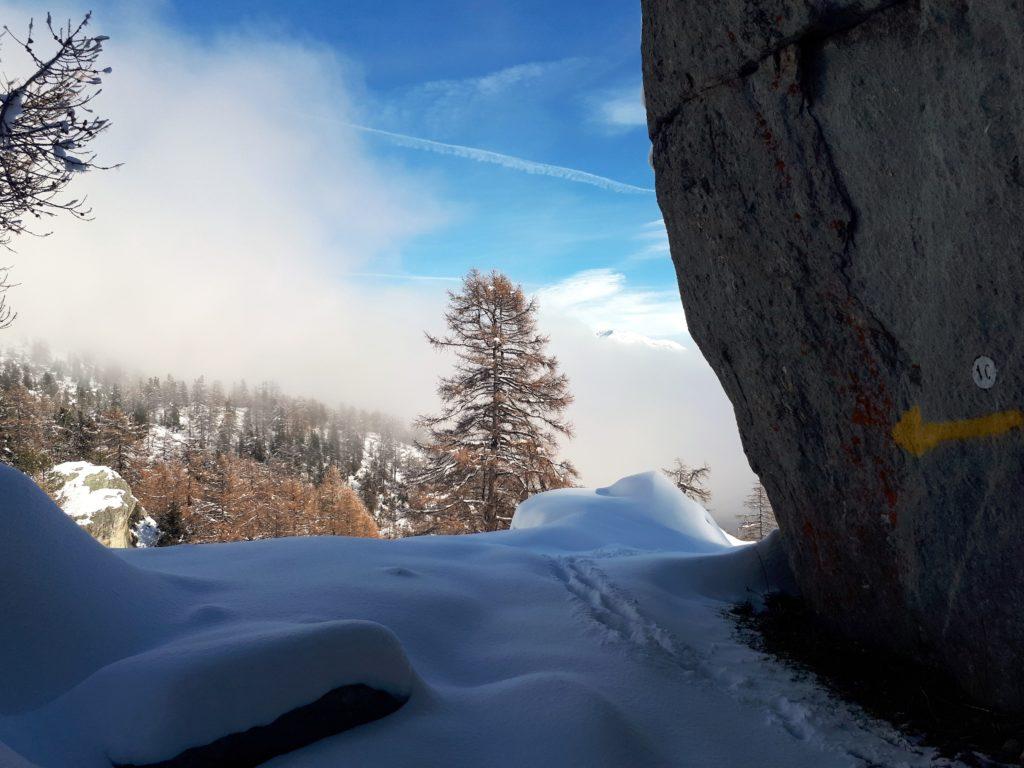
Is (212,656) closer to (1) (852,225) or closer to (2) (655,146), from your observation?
(1) (852,225)

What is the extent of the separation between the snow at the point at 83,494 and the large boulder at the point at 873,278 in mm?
22243

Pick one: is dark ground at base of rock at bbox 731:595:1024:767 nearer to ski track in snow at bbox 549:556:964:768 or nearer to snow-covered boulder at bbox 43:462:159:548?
ski track in snow at bbox 549:556:964:768

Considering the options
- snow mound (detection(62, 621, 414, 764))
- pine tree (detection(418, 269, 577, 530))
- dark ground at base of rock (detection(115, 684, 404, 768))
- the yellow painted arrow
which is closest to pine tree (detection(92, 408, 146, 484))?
pine tree (detection(418, 269, 577, 530))

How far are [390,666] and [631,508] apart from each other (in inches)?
294

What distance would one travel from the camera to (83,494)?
20078mm

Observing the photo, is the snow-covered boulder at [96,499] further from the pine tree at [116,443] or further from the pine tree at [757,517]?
the pine tree at [757,517]

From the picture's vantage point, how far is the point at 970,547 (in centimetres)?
274

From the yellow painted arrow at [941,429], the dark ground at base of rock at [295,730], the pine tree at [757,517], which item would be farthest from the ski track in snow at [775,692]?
the pine tree at [757,517]

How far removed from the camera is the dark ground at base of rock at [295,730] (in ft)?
6.98

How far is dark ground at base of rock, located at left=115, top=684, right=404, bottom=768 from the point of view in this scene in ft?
6.98

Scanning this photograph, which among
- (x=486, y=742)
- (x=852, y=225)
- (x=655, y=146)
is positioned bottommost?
(x=486, y=742)

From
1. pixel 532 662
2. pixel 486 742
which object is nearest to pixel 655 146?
pixel 532 662

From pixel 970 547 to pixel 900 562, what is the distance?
0.44 meters

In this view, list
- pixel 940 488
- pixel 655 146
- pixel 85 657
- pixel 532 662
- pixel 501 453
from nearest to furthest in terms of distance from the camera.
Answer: pixel 85 657, pixel 940 488, pixel 532 662, pixel 655 146, pixel 501 453
